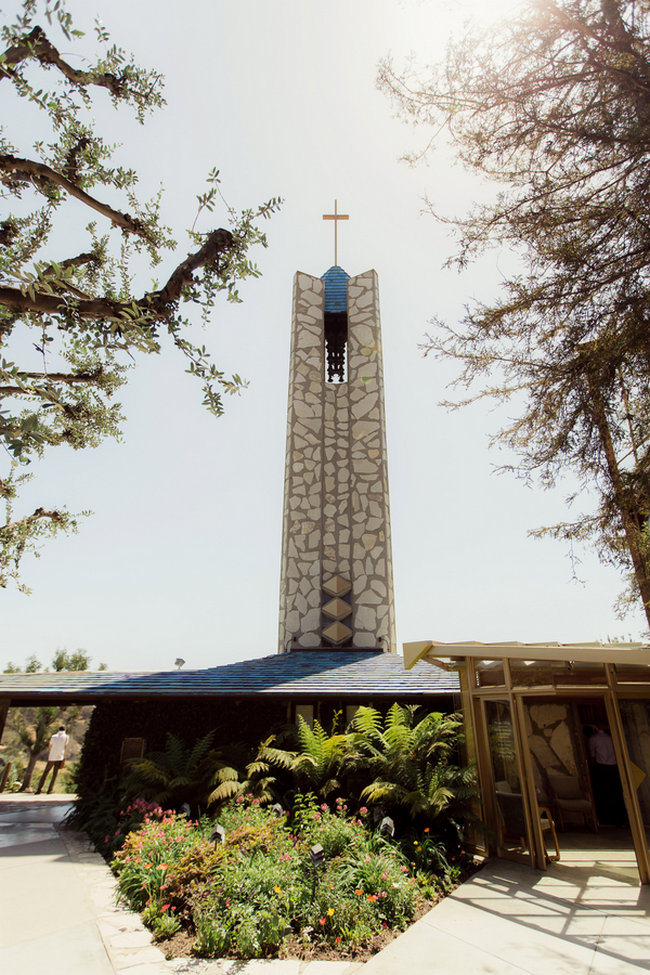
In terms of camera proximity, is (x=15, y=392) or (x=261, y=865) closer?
(x=15, y=392)

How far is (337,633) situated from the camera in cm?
1298

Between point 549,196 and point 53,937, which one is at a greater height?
point 549,196

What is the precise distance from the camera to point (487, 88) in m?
4.61

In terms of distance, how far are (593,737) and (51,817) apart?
34.0 feet

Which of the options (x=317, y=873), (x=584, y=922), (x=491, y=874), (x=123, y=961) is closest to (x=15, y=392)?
(x=123, y=961)

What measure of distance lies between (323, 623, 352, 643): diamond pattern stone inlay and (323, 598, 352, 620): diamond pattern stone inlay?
0.68 ft

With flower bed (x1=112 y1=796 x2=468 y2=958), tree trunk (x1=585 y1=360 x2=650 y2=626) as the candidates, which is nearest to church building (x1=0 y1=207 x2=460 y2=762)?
flower bed (x1=112 y1=796 x2=468 y2=958)

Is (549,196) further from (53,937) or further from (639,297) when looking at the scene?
(53,937)

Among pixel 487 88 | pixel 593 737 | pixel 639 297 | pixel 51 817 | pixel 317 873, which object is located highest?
pixel 487 88

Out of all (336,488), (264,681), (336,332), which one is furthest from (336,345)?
(264,681)

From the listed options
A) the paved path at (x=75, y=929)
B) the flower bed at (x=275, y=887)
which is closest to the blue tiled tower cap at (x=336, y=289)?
the flower bed at (x=275, y=887)

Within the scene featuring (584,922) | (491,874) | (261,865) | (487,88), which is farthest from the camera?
(491,874)

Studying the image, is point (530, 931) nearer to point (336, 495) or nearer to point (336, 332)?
point (336, 495)

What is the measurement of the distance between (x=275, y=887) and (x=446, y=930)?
151 cm
